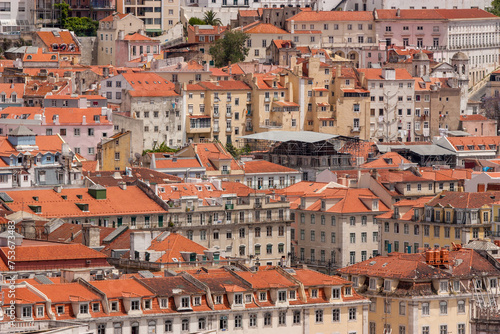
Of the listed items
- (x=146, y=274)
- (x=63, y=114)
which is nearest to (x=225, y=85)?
(x=63, y=114)

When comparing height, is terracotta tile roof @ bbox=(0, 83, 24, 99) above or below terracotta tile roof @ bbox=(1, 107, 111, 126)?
above

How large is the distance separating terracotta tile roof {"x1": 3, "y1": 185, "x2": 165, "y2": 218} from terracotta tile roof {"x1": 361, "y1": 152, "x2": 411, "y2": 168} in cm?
3820

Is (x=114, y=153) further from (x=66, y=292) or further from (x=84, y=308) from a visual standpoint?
(x=84, y=308)

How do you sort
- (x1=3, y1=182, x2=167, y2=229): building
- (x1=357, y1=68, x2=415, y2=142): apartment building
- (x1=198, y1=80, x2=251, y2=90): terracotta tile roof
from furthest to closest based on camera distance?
(x1=357, y1=68, x2=415, y2=142): apartment building → (x1=198, y1=80, x2=251, y2=90): terracotta tile roof → (x1=3, y1=182, x2=167, y2=229): building

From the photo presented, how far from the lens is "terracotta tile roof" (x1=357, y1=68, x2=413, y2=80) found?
188 m

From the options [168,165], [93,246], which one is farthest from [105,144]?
[93,246]

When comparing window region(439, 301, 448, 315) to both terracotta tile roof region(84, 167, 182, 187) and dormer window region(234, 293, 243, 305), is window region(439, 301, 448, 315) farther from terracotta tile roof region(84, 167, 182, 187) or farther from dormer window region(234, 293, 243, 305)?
terracotta tile roof region(84, 167, 182, 187)

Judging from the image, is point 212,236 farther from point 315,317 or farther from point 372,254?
point 315,317

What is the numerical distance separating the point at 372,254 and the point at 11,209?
2728 cm

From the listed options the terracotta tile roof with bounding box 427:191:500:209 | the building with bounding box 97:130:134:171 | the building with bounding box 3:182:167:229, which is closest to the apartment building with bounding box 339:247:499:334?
the terracotta tile roof with bounding box 427:191:500:209

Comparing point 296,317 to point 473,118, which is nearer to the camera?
point 296,317

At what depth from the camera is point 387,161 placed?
165m

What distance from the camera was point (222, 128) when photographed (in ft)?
584

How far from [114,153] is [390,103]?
37.9 metres
